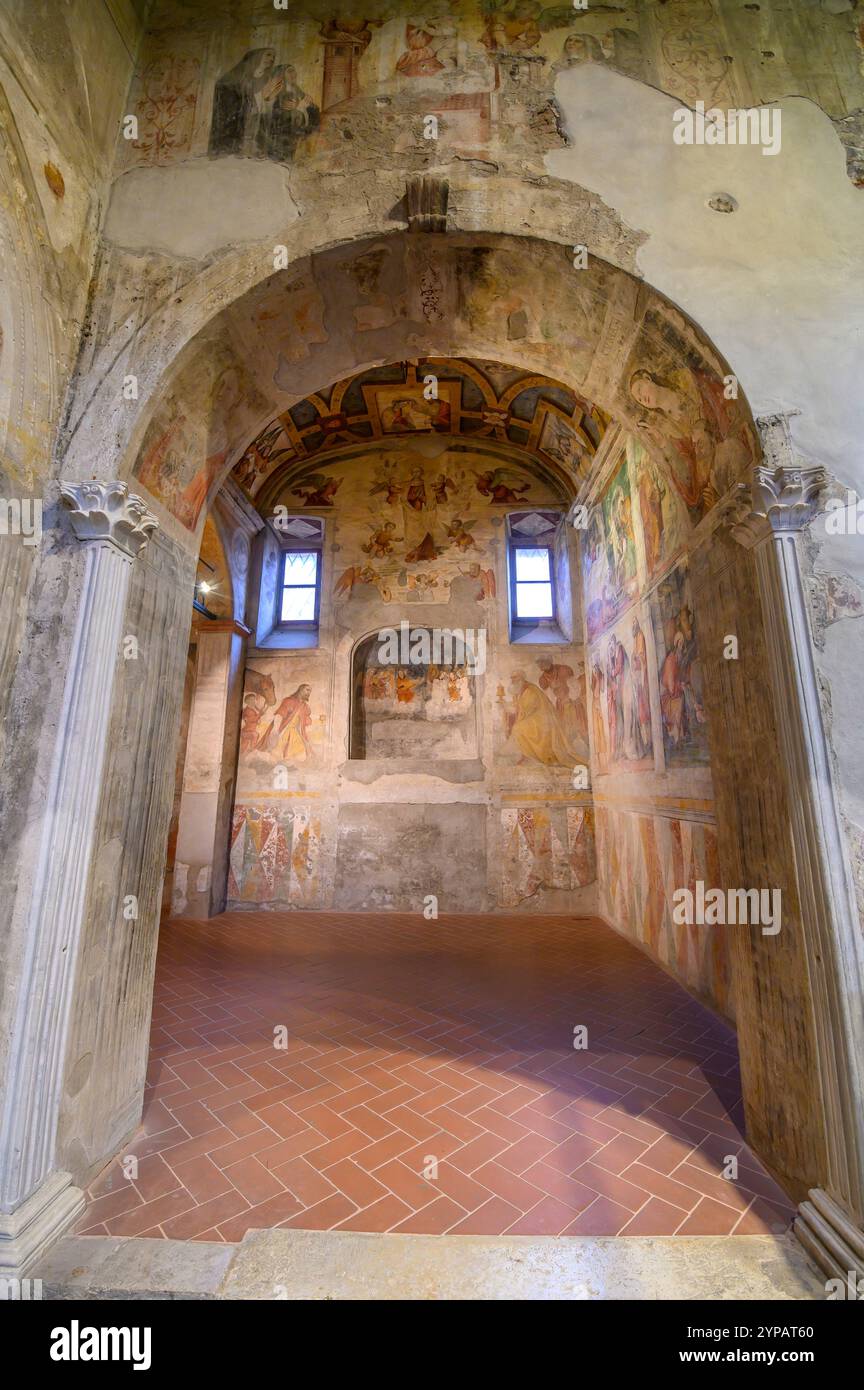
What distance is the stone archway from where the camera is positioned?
8.89ft

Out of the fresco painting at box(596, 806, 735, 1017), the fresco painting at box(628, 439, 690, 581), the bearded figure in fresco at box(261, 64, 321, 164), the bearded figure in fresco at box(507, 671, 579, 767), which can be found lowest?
the fresco painting at box(596, 806, 735, 1017)

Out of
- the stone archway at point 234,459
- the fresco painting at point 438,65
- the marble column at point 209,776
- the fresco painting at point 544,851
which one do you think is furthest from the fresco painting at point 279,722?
the fresco painting at point 438,65

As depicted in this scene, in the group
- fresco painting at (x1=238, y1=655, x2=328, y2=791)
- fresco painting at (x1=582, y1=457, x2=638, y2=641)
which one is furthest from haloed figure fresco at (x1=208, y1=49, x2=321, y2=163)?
fresco painting at (x1=238, y1=655, x2=328, y2=791)

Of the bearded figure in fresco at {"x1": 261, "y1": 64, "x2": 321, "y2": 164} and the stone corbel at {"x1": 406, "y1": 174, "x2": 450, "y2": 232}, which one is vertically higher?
the bearded figure in fresco at {"x1": 261, "y1": 64, "x2": 321, "y2": 164}

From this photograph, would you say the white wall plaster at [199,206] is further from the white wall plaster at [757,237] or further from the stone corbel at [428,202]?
the white wall plaster at [757,237]

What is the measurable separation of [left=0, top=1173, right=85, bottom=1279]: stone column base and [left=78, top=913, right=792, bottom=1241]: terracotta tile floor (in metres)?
0.14

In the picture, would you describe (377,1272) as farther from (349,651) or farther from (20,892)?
(349,651)

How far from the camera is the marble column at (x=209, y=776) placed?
9.59 meters

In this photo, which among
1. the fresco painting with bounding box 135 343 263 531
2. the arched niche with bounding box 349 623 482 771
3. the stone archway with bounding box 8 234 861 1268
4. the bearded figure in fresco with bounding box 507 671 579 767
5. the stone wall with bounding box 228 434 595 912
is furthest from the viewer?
the arched niche with bounding box 349 623 482 771

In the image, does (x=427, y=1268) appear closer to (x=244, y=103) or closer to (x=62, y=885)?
(x=62, y=885)

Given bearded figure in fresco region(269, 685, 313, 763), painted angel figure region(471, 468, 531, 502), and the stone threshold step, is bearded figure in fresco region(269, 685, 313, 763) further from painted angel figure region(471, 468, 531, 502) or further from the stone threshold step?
the stone threshold step

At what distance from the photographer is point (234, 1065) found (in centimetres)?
420

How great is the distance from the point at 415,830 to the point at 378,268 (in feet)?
26.6
